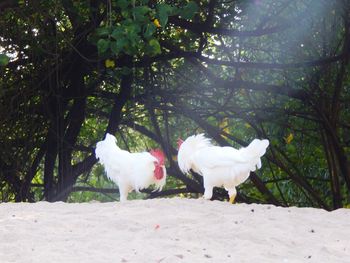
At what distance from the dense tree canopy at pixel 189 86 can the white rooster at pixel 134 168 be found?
272 centimetres

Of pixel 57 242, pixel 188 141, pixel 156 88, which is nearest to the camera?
pixel 57 242

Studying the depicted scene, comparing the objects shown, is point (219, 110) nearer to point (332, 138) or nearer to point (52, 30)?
point (332, 138)

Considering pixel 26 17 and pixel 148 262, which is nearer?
pixel 148 262

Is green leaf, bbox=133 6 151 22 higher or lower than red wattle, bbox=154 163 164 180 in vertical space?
higher

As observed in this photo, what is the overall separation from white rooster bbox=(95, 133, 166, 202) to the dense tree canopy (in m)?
2.72

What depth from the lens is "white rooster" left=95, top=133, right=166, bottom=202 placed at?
22.9 feet

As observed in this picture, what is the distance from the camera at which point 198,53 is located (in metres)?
10.3

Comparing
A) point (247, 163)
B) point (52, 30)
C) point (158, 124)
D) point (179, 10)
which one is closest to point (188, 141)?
point (247, 163)

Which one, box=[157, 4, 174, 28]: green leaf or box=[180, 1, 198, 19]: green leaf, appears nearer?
box=[157, 4, 174, 28]: green leaf

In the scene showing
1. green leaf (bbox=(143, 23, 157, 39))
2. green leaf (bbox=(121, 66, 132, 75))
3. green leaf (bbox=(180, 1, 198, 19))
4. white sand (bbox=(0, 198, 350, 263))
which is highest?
green leaf (bbox=(180, 1, 198, 19))

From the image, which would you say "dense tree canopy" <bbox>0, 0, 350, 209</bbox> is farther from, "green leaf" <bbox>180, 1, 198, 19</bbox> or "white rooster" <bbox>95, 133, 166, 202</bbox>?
"white rooster" <bbox>95, 133, 166, 202</bbox>

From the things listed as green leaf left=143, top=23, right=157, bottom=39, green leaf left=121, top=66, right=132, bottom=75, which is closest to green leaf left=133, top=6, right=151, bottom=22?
green leaf left=143, top=23, right=157, bottom=39

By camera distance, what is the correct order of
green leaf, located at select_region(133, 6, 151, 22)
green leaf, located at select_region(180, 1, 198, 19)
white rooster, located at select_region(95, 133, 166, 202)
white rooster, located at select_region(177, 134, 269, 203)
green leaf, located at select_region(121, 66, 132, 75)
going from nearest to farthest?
white rooster, located at select_region(177, 134, 269, 203) → white rooster, located at select_region(95, 133, 166, 202) → green leaf, located at select_region(133, 6, 151, 22) → green leaf, located at select_region(180, 1, 198, 19) → green leaf, located at select_region(121, 66, 132, 75)

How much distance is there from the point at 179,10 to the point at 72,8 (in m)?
1.67
